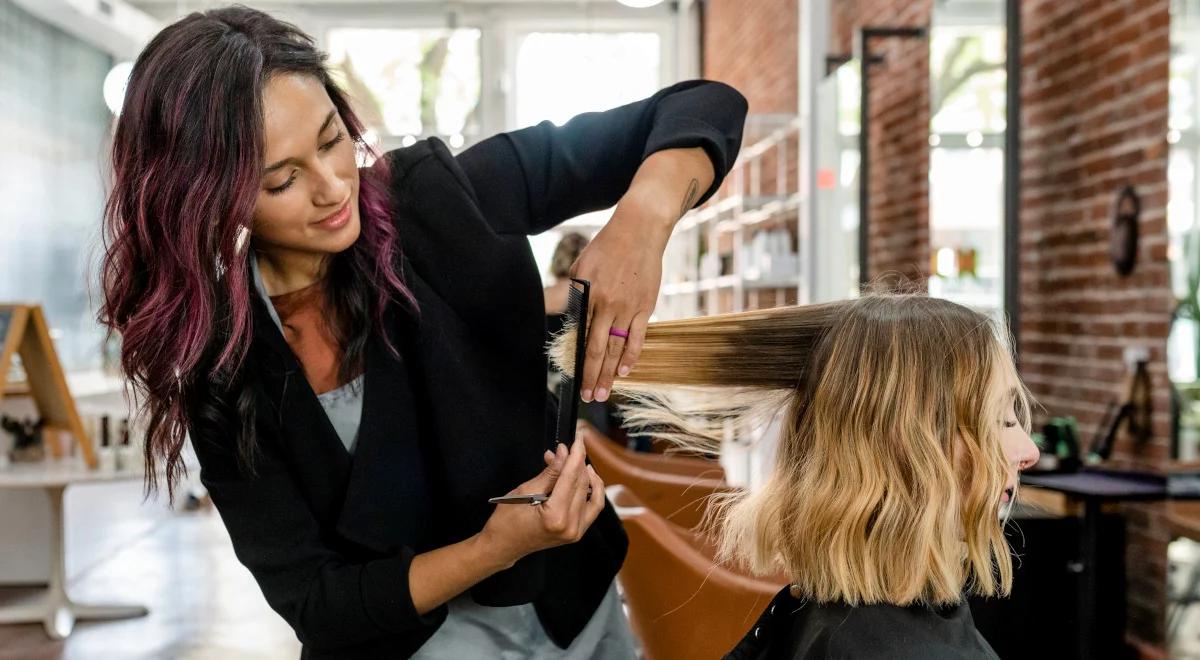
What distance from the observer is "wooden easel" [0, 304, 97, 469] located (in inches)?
174

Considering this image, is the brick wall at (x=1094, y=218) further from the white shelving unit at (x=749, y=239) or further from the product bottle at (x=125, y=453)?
the product bottle at (x=125, y=453)

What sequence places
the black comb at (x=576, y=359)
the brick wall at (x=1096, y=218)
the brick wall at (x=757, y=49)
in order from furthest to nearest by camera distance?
1. the brick wall at (x=757, y=49)
2. the brick wall at (x=1096, y=218)
3. the black comb at (x=576, y=359)

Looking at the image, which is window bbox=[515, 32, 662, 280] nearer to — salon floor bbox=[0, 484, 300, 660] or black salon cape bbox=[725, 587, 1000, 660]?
salon floor bbox=[0, 484, 300, 660]

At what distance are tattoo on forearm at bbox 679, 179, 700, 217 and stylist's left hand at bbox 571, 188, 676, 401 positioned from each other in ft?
0.27

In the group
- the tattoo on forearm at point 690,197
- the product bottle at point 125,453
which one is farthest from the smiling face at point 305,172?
the product bottle at point 125,453

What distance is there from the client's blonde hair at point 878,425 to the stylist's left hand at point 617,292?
20 centimetres

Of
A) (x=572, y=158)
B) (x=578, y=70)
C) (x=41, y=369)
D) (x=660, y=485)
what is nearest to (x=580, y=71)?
(x=578, y=70)

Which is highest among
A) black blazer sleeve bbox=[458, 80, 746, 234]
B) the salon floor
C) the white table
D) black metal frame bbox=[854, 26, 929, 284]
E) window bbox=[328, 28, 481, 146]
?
window bbox=[328, 28, 481, 146]

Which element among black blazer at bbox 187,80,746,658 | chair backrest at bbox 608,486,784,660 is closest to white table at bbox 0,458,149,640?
chair backrest at bbox 608,486,784,660

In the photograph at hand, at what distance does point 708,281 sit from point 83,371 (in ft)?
14.1

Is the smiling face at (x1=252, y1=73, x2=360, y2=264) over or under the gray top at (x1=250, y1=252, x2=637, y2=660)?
over

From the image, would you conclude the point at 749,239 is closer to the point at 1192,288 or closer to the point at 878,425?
the point at 1192,288

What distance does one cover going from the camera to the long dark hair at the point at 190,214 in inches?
42.0

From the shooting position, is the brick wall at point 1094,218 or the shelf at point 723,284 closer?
the brick wall at point 1094,218
